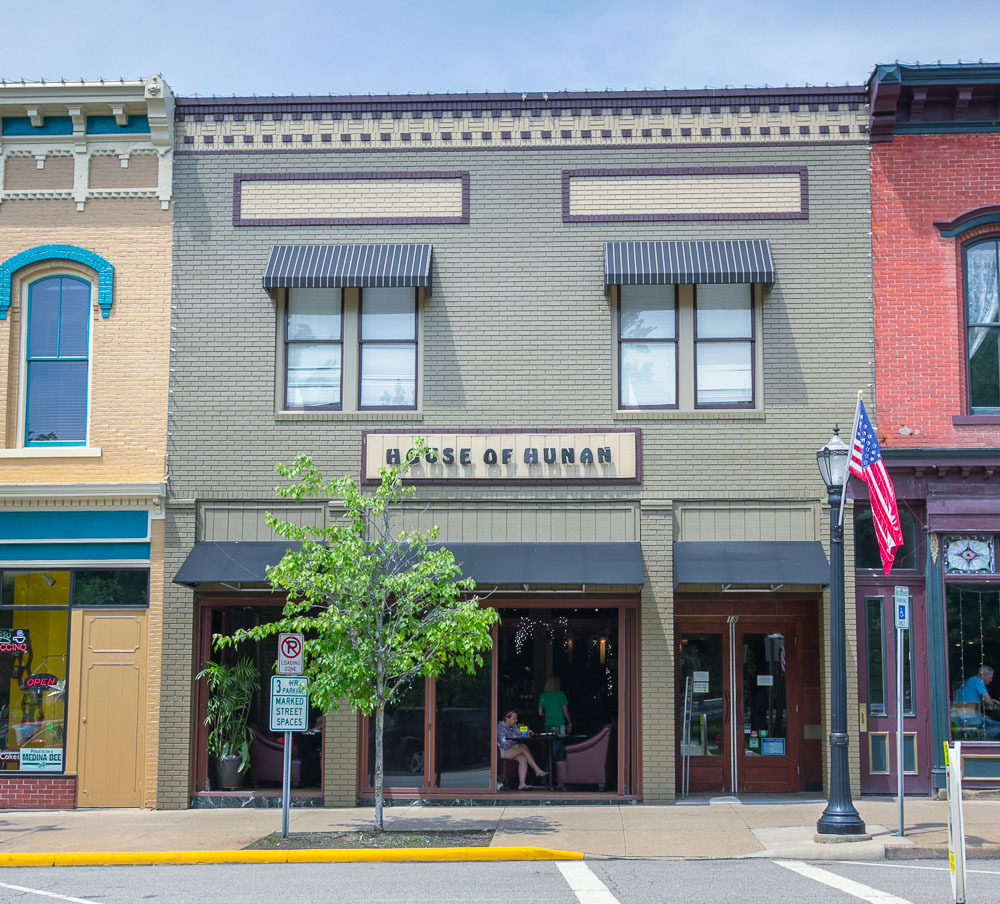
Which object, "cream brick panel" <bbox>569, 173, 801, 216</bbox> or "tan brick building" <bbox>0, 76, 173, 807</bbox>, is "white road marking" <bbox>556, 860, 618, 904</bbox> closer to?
"tan brick building" <bbox>0, 76, 173, 807</bbox>

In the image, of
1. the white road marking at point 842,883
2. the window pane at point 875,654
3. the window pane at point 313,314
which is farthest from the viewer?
the window pane at point 313,314

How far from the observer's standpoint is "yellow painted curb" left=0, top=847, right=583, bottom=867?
499 inches

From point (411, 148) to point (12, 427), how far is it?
262 inches

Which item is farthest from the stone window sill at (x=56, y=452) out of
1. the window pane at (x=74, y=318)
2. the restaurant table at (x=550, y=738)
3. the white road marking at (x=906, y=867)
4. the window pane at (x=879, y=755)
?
the window pane at (x=879, y=755)

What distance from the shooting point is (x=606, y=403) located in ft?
54.5

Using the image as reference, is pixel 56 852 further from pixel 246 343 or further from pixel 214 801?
pixel 246 343

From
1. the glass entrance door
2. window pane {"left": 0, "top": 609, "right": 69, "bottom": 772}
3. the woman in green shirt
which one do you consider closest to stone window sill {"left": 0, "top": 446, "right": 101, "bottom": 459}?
window pane {"left": 0, "top": 609, "right": 69, "bottom": 772}

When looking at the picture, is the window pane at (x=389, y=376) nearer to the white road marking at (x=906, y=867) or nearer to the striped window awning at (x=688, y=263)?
the striped window awning at (x=688, y=263)

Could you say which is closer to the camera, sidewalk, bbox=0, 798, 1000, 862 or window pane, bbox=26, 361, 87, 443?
sidewalk, bbox=0, 798, 1000, 862

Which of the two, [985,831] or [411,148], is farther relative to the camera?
[411,148]

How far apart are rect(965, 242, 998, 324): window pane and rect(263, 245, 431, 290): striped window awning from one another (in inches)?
Answer: 284

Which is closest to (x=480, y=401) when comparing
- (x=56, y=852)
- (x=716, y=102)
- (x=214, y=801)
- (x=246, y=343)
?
(x=246, y=343)

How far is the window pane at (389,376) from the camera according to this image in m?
16.9

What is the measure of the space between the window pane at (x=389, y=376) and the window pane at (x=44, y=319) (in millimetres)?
4307
